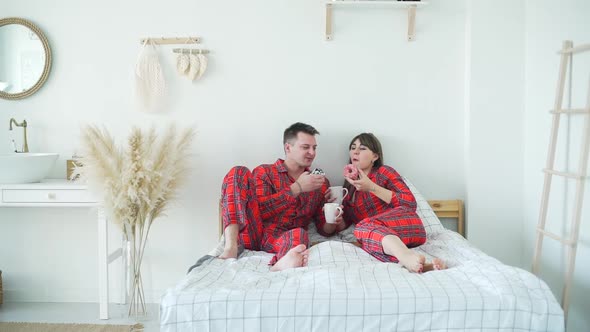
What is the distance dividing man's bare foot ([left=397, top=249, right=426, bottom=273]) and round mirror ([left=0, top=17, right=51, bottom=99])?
2446 mm

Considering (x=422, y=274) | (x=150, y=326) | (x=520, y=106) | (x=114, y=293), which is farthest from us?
(x=114, y=293)

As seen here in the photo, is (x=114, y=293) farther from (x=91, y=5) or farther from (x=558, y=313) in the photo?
(x=558, y=313)

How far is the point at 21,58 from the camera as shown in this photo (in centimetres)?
320

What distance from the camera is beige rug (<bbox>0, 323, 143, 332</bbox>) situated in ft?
8.87

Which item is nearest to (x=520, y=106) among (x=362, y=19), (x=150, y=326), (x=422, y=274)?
(x=362, y=19)

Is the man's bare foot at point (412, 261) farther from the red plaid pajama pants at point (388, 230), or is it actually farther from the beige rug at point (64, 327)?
the beige rug at point (64, 327)

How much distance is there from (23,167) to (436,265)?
2.27 meters

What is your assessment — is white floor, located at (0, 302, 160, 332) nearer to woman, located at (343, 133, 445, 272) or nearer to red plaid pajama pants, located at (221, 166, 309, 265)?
red plaid pajama pants, located at (221, 166, 309, 265)

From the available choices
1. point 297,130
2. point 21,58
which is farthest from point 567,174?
point 21,58

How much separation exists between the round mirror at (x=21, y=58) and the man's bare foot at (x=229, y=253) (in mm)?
1711

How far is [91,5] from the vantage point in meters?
3.16

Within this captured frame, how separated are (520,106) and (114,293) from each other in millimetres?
2759

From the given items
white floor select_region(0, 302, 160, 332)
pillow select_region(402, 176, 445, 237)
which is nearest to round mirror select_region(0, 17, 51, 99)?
white floor select_region(0, 302, 160, 332)

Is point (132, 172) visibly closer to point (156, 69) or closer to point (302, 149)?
point (156, 69)
